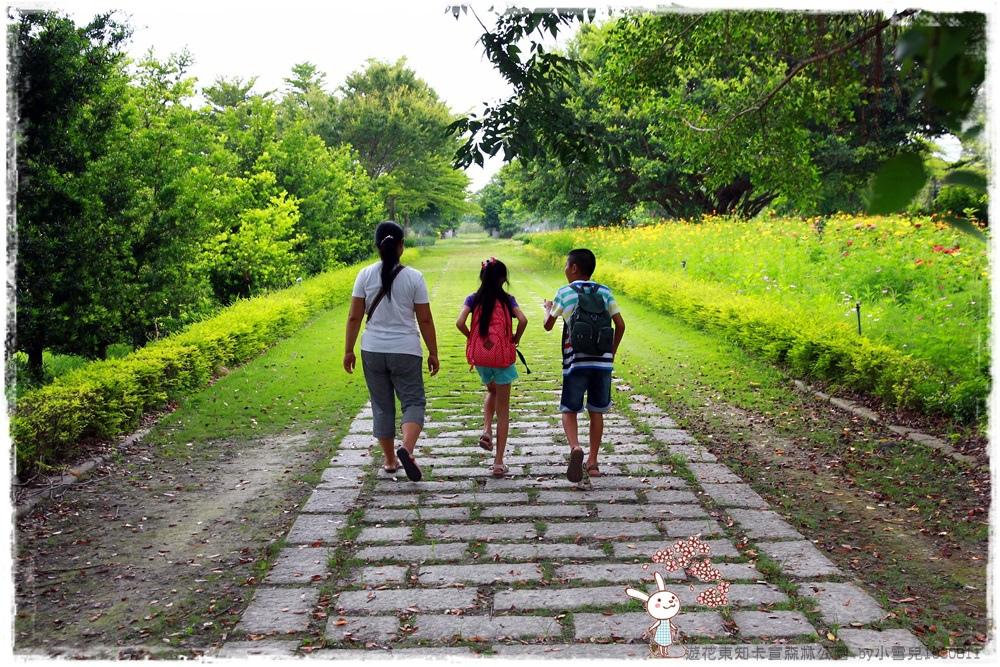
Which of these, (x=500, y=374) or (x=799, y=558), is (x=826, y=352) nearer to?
(x=500, y=374)

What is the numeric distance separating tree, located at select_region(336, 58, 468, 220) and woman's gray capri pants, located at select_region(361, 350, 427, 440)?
31.4 metres

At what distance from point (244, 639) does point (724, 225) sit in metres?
17.5

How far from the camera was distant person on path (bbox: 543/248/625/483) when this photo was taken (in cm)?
539

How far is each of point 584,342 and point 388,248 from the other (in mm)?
1448

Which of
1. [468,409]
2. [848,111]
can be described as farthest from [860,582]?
[848,111]

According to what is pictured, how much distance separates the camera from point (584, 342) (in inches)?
213

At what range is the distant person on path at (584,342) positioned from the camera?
539 cm

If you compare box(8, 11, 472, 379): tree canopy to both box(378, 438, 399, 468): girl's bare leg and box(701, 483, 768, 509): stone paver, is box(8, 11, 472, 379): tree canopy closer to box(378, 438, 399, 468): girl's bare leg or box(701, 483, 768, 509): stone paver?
box(378, 438, 399, 468): girl's bare leg

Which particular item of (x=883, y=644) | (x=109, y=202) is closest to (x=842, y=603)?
(x=883, y=644)

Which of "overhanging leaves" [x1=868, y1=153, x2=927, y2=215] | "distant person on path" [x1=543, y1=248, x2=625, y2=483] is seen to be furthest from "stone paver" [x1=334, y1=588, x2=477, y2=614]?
"overhanging leaves" [x1=868, y1=153, x2=927, y2=215]

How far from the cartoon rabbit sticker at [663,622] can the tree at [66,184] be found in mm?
6679

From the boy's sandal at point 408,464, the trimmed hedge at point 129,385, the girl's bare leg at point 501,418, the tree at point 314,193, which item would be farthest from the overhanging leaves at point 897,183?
the tree at point 314,193

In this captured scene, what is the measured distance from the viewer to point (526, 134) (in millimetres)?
5770

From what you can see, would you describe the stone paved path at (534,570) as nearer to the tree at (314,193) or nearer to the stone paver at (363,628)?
the stone paver at (363,628)
